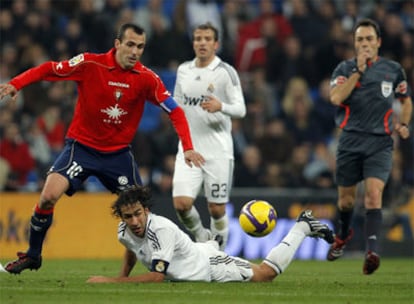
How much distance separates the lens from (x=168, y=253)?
1034 centimetres

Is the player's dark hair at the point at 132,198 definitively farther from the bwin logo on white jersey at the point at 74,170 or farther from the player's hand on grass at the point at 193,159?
the bwin logo on white jersey at the point at 74,170

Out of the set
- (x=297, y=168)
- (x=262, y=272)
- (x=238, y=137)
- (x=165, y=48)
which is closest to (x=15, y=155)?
(x=238, y=137)

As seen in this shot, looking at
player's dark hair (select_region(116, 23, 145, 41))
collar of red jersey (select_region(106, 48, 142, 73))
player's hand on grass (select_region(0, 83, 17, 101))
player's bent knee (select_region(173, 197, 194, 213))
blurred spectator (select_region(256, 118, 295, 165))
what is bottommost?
blurred spectator (select_region(256, 118, 295, 165))

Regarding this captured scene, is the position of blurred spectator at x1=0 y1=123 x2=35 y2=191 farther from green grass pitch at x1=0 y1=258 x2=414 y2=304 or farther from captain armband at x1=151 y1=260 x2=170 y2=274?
captain armband at x1=151 y1=260 x2=170 y2=274

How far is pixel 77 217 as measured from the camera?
61.0ft

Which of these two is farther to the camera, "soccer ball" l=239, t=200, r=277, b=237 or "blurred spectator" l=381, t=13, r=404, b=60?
"blurred spectator" l=381, t=13, r=404, b=60

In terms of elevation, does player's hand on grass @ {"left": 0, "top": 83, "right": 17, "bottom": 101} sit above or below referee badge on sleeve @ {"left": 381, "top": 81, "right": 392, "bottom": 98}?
above

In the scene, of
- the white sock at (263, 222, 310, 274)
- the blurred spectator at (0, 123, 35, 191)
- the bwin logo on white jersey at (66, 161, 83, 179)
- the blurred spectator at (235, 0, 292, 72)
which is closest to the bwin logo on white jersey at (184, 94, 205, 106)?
the bwin logo on white jersey at (66, 161, 83, 179)

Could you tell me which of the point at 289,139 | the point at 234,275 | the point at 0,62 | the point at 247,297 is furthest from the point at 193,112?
the point at 0,62

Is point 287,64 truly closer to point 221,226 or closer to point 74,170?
point 221,226

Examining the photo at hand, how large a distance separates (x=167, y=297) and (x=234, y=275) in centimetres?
155

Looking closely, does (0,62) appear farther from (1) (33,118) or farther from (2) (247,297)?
(2) (247,297)

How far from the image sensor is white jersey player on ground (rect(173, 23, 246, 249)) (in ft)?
45.6

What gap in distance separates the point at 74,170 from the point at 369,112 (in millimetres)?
3761
